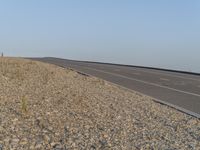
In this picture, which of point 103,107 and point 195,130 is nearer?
point 195,130

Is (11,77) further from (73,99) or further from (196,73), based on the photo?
(196,73)

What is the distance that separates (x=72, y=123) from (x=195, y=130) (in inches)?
113

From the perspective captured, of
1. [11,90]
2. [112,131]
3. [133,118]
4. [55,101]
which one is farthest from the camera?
[11,90]

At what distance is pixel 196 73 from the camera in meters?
41.3

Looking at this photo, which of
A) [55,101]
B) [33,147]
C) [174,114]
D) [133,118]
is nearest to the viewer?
[33,147]

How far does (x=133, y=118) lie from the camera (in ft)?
40.3

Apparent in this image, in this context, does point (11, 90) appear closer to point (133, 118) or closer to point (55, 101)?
point (55, 101)

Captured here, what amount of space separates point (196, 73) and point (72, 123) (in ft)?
103

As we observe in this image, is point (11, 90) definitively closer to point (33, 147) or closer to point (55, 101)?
point (55, 101)

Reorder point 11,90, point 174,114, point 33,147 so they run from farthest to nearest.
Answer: point 11,90 < point 174,114 < point 33,147

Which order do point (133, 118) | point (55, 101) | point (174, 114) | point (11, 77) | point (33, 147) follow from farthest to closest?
point (11, 77), point (55, 101), point (174, 114), point (133, 118), point (33, 147)

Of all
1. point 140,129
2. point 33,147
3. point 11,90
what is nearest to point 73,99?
point 11,90

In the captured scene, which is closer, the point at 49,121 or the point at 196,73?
the point at 49,121

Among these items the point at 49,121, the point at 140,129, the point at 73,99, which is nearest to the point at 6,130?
the point at 49,121
